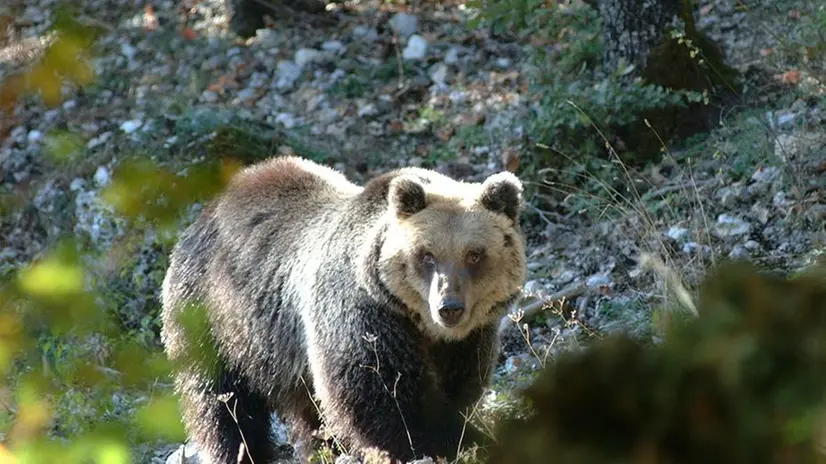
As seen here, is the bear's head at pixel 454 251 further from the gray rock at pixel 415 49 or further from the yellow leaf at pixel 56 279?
the gray rock at pixel 415 49

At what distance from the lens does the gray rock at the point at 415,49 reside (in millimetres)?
12422

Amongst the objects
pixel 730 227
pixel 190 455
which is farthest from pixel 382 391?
pixel 730 227

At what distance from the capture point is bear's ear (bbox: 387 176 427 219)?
18.1 feet

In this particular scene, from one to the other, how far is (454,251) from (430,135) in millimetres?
5608

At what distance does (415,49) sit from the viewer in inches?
492

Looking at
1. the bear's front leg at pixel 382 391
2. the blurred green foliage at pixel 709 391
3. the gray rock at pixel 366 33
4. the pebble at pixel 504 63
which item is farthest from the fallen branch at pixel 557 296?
the blurred green foliage at pixel 709 391

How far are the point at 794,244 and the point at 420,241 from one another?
9.26ft

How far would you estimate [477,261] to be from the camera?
18.2ft

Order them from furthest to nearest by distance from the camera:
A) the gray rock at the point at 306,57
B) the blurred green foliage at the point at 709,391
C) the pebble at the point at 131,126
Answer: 1. the gray rock at the point at 306,57
2. the pebble at the point at 131,126
3. the blurred green foliage at the point at 709,391

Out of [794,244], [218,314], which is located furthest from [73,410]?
[794,244]

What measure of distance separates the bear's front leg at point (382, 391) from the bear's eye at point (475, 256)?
0.42 metres

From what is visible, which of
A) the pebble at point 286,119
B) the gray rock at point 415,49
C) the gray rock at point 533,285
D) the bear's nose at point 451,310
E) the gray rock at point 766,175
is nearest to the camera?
the bear's nose at point 451,310

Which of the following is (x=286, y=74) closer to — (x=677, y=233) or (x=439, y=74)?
(x=439, y=74)

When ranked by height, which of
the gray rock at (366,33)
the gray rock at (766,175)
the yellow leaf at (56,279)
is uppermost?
the yellow leaf at (56,279)
